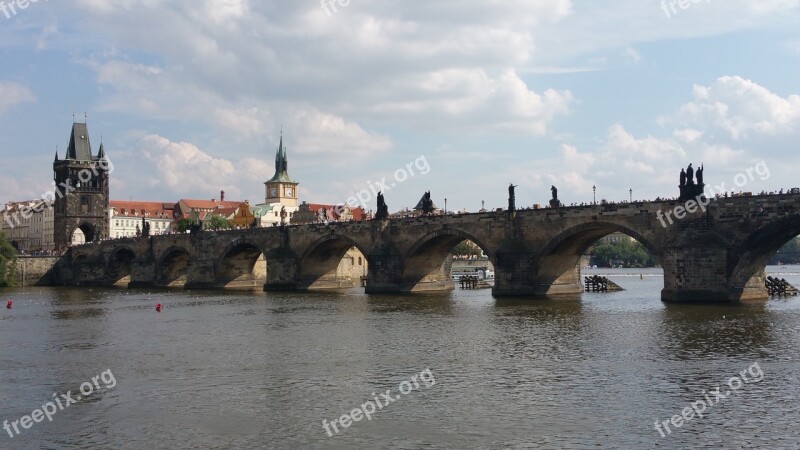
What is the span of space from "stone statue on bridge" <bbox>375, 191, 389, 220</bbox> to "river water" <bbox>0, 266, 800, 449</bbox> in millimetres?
27622

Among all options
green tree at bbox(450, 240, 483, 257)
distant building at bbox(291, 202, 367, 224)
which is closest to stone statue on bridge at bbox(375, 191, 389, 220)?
distant building at bbox(291, 202, 367, 224)

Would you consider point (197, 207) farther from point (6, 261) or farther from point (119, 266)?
point (6, 261)

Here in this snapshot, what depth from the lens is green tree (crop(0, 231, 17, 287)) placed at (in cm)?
9925

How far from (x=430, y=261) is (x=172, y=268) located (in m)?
46.4

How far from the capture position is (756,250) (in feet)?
162

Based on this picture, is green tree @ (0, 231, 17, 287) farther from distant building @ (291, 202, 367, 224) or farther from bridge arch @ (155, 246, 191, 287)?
distant building @ (291, 202, 367, 224)

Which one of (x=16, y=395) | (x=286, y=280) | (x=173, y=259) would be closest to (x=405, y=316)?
(x=16, y=395)

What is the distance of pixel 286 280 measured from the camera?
85312 millimetres

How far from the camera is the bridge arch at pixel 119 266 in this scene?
113919mm

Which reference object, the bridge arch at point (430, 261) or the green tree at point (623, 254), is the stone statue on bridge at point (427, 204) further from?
the green tree at point (623, 254)

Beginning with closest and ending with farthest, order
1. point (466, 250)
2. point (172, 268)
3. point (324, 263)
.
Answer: point (324, 263) < point (172, 268) < point (466, 250)

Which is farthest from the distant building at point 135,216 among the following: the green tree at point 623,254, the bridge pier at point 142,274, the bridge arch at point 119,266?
the green tree at point 623,254

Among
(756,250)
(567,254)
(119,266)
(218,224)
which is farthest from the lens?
(218,224)

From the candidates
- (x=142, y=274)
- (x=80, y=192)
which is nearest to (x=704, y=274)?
(x=142, y=274)
